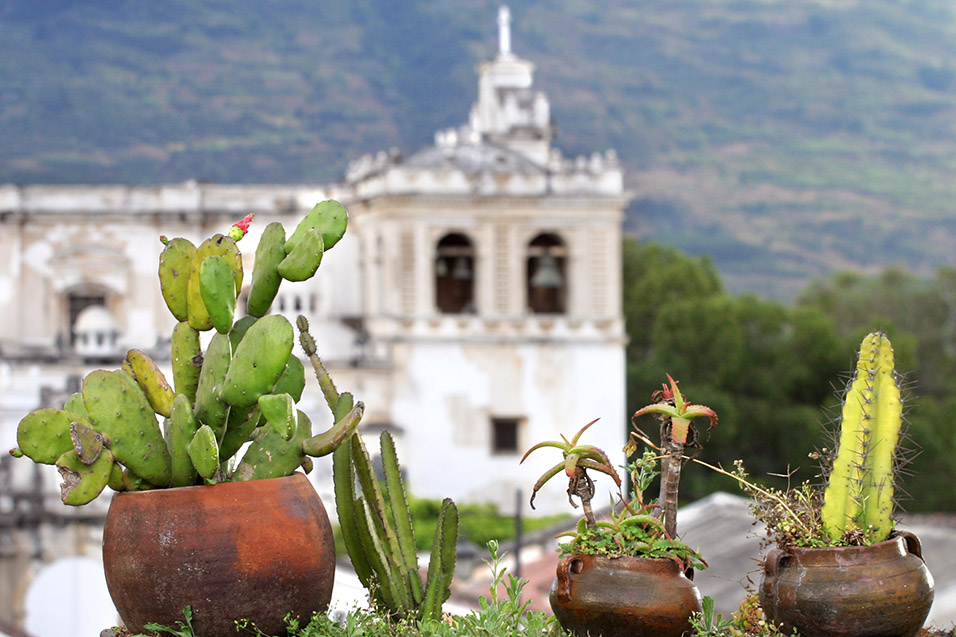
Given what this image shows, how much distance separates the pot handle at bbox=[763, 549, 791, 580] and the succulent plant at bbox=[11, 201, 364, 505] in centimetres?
182

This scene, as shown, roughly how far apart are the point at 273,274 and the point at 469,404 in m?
28.5

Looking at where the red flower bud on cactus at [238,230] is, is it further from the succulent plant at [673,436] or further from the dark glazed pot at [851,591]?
the dark glazed pot at [851,591]

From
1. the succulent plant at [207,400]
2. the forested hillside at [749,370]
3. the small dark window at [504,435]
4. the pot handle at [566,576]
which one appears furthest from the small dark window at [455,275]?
the pot handle at [566,576]

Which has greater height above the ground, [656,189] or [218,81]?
[218,81]

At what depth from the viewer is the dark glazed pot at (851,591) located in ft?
19.9

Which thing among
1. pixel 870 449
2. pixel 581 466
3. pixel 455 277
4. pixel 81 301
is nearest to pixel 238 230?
pixel 581 466

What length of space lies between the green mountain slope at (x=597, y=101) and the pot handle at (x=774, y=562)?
84.0 metres

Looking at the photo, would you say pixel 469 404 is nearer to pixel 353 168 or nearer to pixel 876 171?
pixel 353 168

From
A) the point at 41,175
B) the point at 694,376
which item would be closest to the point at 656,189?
the point at 41,175

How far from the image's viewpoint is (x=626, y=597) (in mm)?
6266

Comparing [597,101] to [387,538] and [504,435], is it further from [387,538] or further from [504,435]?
[387,538]

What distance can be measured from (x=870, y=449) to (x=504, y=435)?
29349mm

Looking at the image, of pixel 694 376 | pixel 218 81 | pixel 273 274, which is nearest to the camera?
pixel 273 274

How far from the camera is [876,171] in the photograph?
111 m
